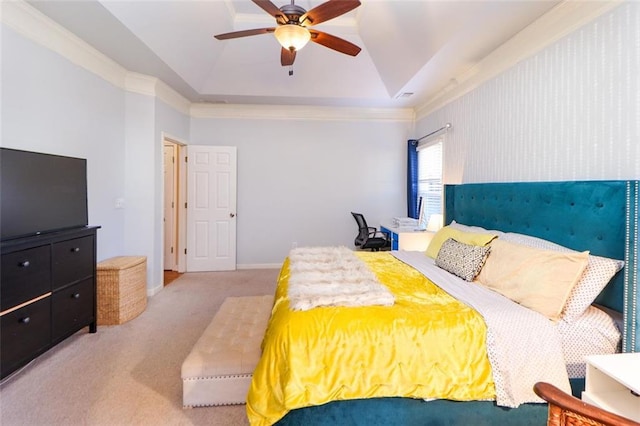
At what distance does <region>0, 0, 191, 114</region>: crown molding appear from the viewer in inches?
96.7

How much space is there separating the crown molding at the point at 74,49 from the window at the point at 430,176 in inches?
152

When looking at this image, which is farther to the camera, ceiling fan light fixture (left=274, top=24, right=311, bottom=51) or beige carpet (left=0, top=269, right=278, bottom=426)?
ceiling fan light fixture (left=274, top=24, right=311, bottom=51)

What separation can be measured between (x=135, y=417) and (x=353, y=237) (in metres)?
4.07

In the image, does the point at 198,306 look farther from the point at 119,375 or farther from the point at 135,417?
the point at 135,417

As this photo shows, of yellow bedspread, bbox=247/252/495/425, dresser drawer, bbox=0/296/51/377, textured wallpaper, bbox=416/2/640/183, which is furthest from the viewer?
dresser drawer, bbox=0/296/51/377

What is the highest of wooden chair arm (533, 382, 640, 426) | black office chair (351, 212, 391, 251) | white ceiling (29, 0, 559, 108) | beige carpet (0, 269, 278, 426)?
white ceiling (29, 0, 559, 108)

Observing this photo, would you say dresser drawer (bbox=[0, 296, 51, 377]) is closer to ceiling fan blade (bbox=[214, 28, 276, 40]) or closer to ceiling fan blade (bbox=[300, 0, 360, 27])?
ceiling fan blade (bbox=[214, 28, 276, 40])

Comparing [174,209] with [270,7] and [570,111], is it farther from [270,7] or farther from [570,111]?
[570,111]

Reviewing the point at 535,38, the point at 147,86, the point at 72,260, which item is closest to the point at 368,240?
the point at 535,38

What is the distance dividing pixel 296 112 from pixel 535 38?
352cm

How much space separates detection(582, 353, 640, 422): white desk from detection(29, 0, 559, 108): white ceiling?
7.85 ft

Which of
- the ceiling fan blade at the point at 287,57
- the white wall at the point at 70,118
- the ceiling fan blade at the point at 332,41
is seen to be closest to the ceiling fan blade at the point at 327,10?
the ceiling fan blade at the point at 332,41

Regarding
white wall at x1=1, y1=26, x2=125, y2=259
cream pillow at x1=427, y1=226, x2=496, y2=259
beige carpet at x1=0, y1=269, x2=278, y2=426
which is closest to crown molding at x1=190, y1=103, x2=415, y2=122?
white wall at x1=1, y1=26, x2=125, y2=259

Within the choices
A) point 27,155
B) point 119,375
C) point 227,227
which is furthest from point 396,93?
point 119,375
